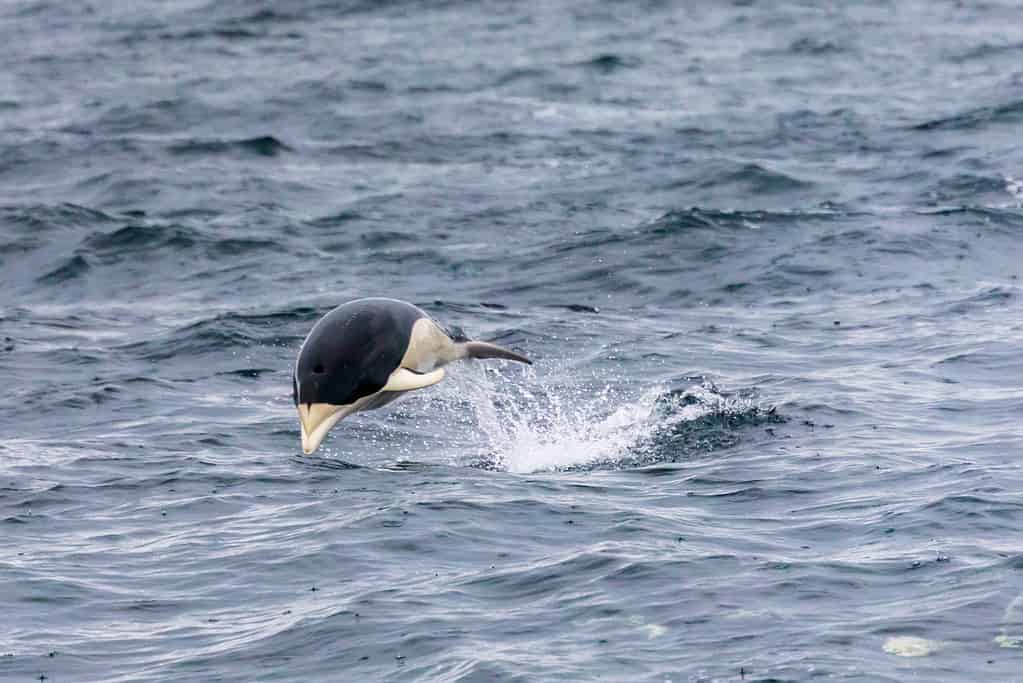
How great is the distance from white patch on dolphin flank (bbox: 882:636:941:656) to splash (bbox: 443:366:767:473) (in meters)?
3.78

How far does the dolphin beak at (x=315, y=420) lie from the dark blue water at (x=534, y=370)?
0.95 m

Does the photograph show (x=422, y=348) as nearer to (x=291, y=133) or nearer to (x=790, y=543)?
(x=790, y=543)

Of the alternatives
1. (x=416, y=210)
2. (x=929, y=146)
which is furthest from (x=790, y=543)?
(x=929, y=146)

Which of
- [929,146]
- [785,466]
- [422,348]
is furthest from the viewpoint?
[929,146]

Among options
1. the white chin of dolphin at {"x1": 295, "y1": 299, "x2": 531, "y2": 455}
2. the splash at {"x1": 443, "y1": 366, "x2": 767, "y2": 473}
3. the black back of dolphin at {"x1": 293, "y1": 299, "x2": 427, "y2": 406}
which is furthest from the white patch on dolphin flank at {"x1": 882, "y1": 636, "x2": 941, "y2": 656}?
the splash at {"x1": 443, "y1": 366, "x2": 767, "y2": 473}

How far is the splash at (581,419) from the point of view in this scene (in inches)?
510

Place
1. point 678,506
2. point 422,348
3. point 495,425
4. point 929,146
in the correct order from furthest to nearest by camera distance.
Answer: point 929,146 < point 495,425 < point 678,506 < point 422,348

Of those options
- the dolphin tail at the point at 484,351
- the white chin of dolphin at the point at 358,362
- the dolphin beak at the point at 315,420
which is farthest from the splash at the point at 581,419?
the dolphin beak at the point at 315,420

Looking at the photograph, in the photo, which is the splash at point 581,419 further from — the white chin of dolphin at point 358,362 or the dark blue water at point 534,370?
the white chin of dolphin at point 358,362

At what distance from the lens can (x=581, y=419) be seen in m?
14.0

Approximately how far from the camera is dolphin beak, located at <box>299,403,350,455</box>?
382 inches

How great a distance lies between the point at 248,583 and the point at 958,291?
9.03 m

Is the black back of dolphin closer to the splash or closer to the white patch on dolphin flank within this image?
the splash

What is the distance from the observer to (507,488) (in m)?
12.1
